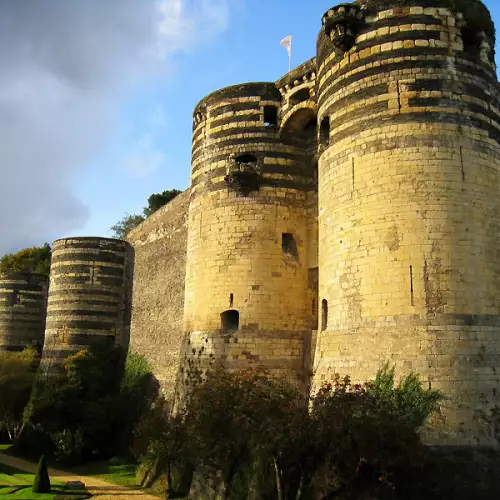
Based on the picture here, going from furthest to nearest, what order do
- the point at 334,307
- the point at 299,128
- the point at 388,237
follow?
the point at 299,128 → the point at 334,307 → the point at 388,237

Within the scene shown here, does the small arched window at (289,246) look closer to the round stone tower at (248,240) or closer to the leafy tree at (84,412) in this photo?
the round stone tower at (248,240)

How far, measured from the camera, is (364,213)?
12.2 meters

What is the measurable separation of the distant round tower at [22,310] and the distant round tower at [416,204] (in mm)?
24491

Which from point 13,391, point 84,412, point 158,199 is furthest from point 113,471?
point 158,199

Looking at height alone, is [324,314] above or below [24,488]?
above

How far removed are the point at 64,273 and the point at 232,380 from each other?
17610 mm

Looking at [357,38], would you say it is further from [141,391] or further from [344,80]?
[141,391]

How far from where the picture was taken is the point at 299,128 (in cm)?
1706

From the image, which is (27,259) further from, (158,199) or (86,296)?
(86,296)

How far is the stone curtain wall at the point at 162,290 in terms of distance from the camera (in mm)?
22000

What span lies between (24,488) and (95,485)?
210cm

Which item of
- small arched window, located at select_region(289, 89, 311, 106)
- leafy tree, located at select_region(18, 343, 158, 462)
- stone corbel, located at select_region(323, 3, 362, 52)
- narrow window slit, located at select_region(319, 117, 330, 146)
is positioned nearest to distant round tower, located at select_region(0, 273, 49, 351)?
leafy tree, located at select_region(18, 343, 158, 462)

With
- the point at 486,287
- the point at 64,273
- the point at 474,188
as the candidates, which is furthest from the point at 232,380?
the point at 64,273

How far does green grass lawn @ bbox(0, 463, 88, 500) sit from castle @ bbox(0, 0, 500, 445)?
4750mm
